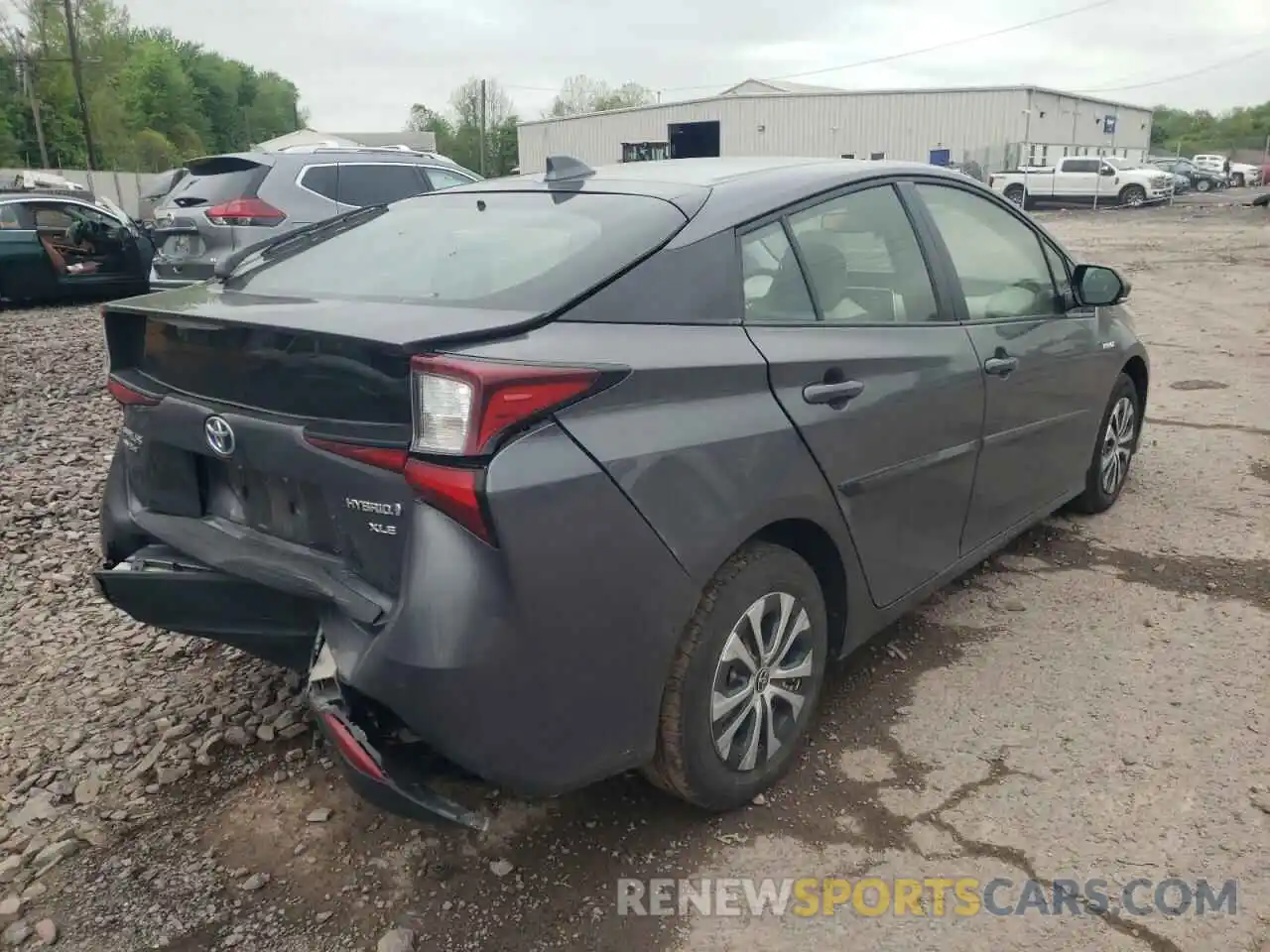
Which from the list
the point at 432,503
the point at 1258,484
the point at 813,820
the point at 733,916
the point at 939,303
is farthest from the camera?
the point at 1258,484

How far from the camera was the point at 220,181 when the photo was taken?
29.6ft

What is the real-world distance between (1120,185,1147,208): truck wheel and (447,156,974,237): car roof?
1491 inches

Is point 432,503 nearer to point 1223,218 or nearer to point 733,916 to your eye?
point 733,916

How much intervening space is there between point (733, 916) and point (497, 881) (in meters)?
0.57

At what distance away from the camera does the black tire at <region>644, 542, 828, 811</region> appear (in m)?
2.39

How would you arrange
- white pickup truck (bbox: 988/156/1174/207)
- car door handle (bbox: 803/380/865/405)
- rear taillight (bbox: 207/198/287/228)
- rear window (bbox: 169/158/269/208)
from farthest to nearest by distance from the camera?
white pickup truck (bbox: 988/156/1174/207)
rear window (bbox: 169/158/269/208)
rear taillight (bbox: 207/198/287/228)
car door handle (bbox: 803/380/865/405)

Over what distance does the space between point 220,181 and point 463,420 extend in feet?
26.9

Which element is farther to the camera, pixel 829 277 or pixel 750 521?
pixel 829 277

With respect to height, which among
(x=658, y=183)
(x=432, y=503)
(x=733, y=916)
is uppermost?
(x=658, y=183)

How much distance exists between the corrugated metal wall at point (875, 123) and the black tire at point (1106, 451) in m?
41.8

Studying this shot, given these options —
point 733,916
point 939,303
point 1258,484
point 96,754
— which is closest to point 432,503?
point 733,916

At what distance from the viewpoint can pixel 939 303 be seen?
3.29 m

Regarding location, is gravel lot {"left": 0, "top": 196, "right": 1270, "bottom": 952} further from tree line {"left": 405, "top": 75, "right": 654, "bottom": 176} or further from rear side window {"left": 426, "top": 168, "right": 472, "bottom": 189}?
tree line {"left": 405, "top": 75, "right": 654, "bottom": 176}

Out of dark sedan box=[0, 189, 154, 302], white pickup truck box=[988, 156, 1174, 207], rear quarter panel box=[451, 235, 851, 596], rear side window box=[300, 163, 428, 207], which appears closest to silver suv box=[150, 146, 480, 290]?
rear side window box=[300, 163, 428, 207]
